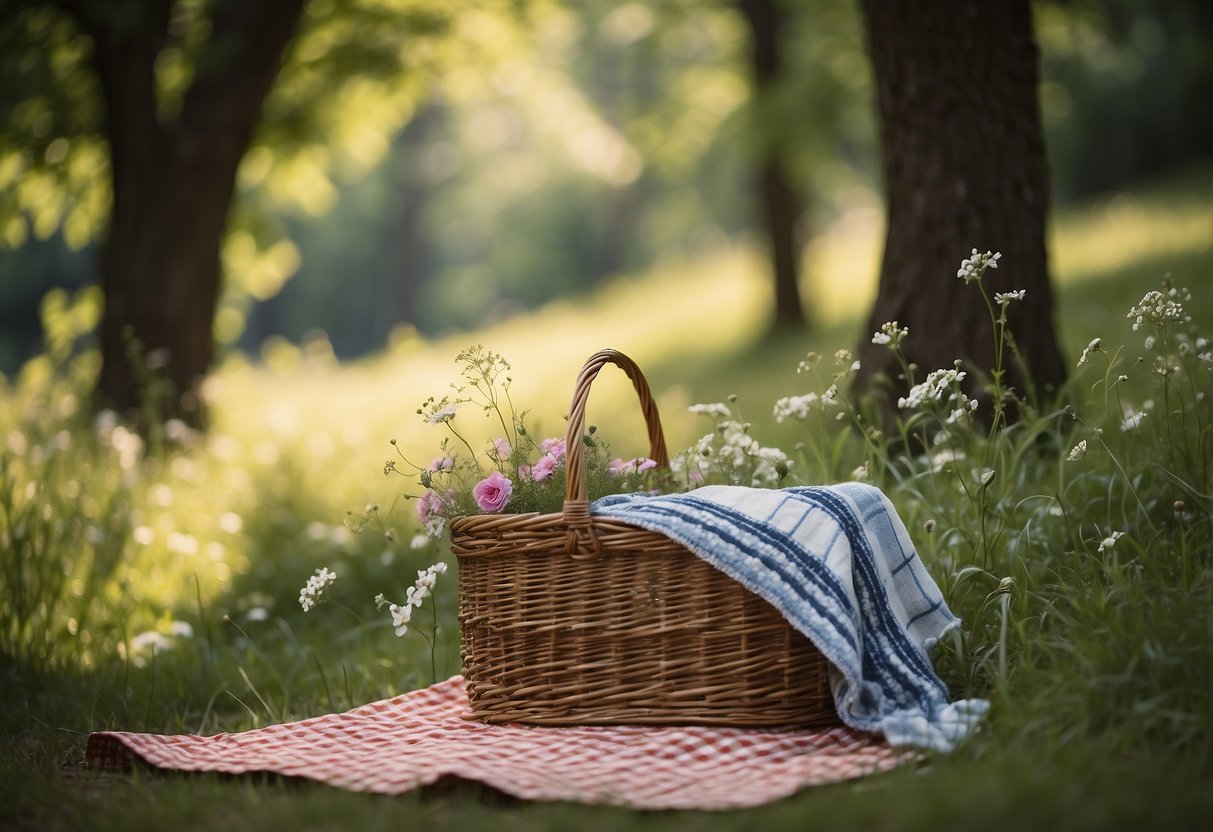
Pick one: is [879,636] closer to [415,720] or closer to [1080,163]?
[415,720]

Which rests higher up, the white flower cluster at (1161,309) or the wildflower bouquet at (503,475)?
the white flower cluster at (1161,309)

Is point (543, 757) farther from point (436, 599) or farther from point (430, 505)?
point (436, 599)

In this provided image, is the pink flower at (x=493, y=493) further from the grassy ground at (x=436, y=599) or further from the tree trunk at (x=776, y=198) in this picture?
the tree trunk at (x=776, y=198)

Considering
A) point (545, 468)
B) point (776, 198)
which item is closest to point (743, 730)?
point (545, 468)

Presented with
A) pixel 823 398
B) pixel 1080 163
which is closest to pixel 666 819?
pixel 823 398

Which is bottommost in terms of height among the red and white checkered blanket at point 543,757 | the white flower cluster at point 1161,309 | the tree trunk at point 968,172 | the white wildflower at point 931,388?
the red and white checkered blanket at point 543,757

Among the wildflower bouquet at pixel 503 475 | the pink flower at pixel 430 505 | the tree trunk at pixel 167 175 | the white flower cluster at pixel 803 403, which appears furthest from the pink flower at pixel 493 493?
the tree trunk at pixel 167 175

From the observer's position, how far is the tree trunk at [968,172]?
4148 millimetres

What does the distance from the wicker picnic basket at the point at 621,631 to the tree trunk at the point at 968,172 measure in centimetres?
184

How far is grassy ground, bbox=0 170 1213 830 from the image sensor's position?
213 centimetres

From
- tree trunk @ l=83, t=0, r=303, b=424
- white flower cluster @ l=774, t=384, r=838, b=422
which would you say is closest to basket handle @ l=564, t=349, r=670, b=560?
white flower cluster @ l=774, t=384, r=838, b=422

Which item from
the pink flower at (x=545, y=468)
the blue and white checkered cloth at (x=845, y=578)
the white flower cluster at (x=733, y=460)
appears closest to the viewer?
the blue and white checkered cloth at (x=845, y=578)

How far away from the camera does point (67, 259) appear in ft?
108

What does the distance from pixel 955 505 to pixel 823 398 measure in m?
0.54
